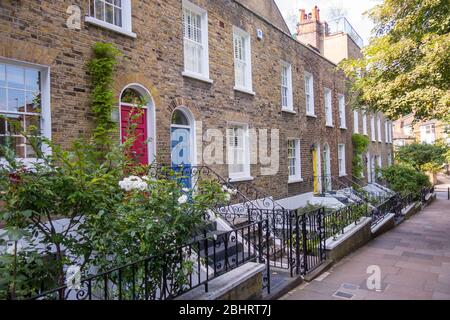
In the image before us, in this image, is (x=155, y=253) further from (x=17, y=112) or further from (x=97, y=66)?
(x=97, y=66)

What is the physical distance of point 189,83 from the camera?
8672 mm

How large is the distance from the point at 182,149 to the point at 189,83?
5.54 feet

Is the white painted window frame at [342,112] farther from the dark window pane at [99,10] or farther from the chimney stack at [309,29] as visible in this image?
the dark window pane at [99,10]

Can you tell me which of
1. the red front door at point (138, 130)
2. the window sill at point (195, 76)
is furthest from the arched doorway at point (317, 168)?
the red front door at point (138, 130)

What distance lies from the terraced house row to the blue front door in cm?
3

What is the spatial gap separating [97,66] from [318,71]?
11862 mm

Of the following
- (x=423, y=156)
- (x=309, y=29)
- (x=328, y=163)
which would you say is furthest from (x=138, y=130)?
(x=423, y=156)

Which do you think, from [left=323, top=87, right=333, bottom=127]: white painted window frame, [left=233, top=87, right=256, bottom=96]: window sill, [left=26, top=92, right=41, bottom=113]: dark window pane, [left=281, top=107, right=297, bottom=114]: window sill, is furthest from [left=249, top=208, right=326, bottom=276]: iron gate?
[left=323, top=87, right=333, bottom=127]: white painted window frame

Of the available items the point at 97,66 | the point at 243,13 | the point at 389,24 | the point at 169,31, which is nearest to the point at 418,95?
the point at 389,24

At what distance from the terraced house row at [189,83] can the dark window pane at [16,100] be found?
0.6 inches

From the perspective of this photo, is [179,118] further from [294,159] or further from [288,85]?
[294,159]

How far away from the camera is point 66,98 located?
19.9 feet

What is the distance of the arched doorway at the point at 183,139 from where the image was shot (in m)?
8.32

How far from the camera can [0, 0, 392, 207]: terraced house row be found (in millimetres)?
5754
